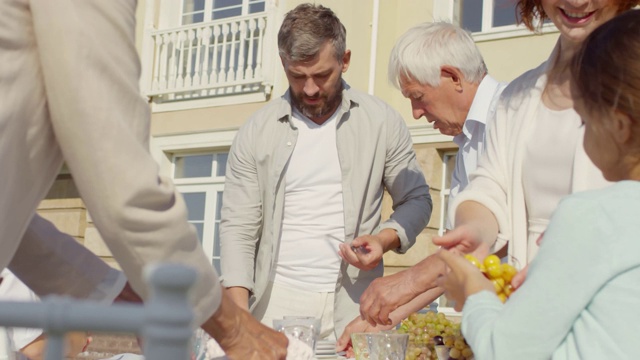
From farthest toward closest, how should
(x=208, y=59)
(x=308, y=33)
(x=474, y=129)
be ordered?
(x=208, y=59) < (x=308, y=33) < (x=474, y=129)

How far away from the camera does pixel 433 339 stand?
1.86 m

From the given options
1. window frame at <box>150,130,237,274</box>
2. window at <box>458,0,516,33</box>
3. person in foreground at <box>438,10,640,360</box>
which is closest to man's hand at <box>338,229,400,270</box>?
person in foreground at <box>438,10,640,360</box>

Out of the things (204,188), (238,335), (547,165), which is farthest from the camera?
(204,188)

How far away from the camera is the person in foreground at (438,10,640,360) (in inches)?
49.6

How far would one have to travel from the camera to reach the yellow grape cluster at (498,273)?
1462 millimetres

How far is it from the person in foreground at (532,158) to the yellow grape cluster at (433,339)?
0.12 m

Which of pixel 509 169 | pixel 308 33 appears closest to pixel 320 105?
pixel 308 33

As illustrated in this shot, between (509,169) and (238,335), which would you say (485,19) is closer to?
(509,169)

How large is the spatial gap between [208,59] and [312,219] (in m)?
8.43

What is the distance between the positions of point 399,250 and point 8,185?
1.92 metres

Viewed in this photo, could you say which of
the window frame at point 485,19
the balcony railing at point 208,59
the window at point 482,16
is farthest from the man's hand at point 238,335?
the balcony railing at point 208,59

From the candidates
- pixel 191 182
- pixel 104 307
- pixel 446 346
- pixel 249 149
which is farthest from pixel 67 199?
pixel 104 307

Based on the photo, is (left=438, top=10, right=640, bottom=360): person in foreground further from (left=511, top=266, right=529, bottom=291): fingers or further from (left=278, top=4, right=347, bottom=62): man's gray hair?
(left=278, top=4, right=347, bottom=62): man's gray hair

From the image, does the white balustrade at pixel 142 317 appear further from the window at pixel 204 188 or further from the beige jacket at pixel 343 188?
the window at pixel 204 188
